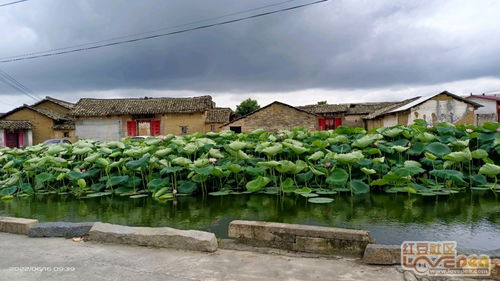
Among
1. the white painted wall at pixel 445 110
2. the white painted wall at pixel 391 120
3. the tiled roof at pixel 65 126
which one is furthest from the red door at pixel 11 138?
the white painted wall at pixel 445 110

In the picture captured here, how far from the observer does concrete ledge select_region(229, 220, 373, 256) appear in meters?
3.17

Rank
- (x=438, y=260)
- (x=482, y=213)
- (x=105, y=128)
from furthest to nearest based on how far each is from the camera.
Answer: 1. (x=105, y=128)
2. (x=482, y=213)
3. (x=438, y=260)

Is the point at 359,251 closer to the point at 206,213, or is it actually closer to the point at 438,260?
the point at 438,260

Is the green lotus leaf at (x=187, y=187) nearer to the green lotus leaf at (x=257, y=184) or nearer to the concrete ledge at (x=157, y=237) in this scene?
the green lotus leaf at (x=257, y=184)

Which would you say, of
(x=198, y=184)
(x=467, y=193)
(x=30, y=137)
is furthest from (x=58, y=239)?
(x=30, y=137)

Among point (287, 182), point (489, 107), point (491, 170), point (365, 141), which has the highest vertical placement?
point (489, 107)

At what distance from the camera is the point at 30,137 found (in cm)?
2769

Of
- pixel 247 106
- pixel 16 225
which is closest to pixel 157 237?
pixel 16 225

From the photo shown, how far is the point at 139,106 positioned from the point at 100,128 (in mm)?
3313

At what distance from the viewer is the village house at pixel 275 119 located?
78.1 ft

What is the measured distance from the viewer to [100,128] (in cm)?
2636

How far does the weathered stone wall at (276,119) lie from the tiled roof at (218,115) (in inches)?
85.7

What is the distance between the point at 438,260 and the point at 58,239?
385cm

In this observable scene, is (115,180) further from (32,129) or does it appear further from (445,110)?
(32,129)
